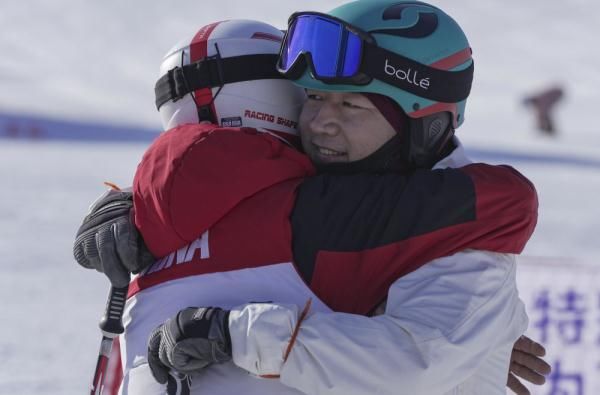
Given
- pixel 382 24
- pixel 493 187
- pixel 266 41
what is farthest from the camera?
pixel 266 41

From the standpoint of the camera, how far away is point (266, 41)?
275 centimetres

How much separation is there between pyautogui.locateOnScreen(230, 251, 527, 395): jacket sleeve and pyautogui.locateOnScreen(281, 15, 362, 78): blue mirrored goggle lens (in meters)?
0.61

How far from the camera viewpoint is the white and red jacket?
228cm

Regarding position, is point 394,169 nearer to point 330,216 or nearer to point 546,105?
point 330,216

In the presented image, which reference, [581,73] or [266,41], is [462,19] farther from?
[266,41]

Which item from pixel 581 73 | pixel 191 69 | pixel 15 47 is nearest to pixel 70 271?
pixel 191 69

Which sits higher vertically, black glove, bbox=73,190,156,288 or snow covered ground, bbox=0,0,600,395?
black glove, bbox=73,190,156,288

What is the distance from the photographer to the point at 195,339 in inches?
86.0

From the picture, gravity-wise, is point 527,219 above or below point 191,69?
below

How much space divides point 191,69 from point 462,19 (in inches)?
1029

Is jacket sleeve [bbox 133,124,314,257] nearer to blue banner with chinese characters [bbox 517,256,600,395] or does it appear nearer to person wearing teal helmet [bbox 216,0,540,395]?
person wearing teal helmet [bbox 216,0,540,395]

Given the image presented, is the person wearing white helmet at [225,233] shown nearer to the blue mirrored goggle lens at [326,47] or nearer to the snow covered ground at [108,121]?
the blue mirrored goggle lens at [326,47]

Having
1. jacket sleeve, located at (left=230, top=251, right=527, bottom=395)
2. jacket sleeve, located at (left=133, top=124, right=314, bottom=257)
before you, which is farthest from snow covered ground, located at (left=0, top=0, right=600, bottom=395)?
jacket sleeve, located at (left=230, top=251, right=527, bottom=395)

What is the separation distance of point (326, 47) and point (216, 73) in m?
0.29
